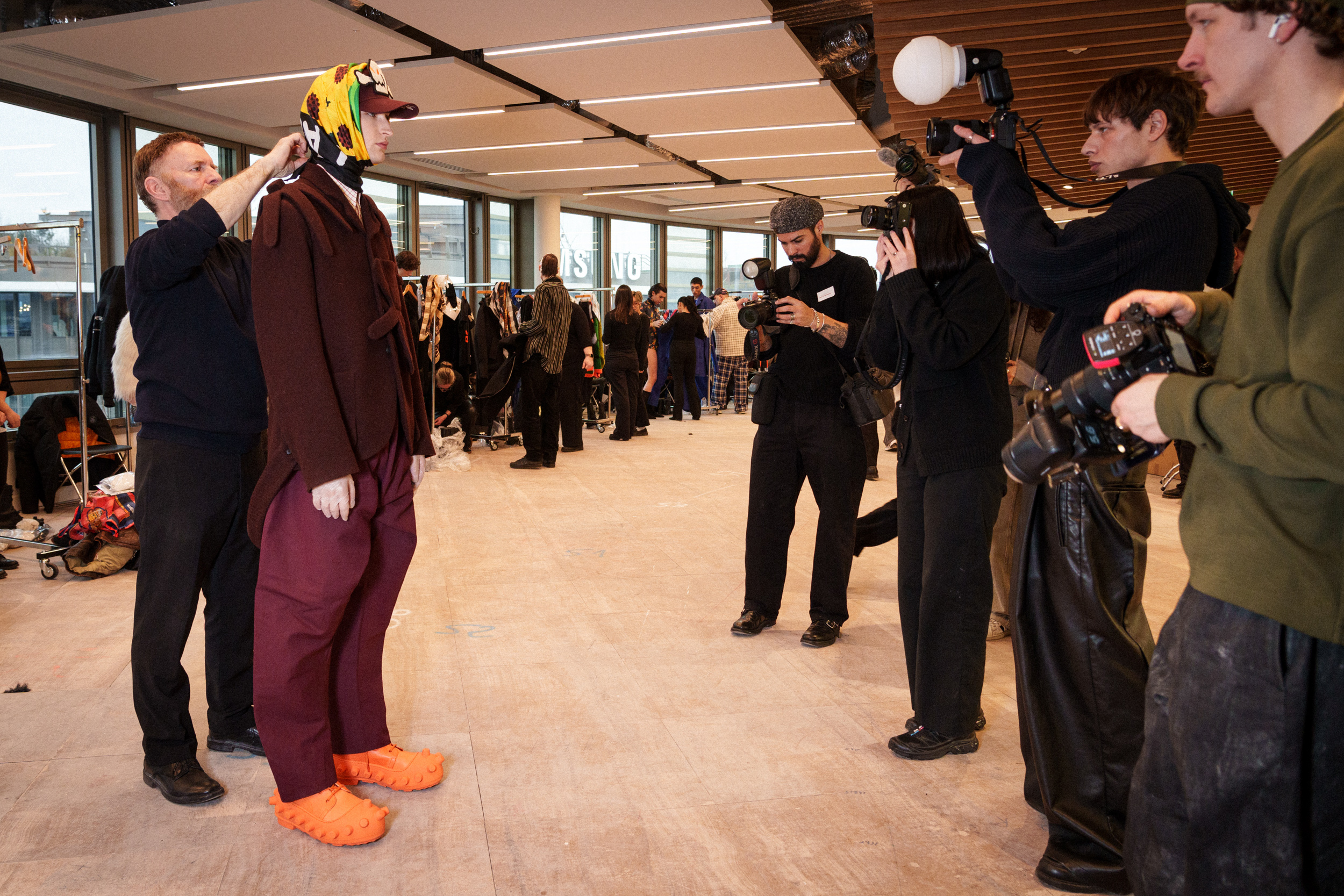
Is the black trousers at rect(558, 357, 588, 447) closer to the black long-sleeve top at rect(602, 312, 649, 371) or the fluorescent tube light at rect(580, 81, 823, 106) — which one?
the black long-sleeve top at rect(602, 312, 649, 371)

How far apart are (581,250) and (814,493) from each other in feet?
43.5

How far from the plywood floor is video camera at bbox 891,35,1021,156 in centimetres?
148

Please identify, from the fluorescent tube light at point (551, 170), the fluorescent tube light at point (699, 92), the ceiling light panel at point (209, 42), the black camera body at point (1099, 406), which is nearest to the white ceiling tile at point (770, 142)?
the fluorescent tube light at point (551, 170)

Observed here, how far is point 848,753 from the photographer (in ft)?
8.26

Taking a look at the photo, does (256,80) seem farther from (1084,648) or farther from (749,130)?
(1084,648)

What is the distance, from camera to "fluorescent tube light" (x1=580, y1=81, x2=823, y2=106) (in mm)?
7488

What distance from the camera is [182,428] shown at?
2256 millimetres

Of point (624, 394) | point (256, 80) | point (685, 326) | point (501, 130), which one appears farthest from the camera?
point (685, 326)

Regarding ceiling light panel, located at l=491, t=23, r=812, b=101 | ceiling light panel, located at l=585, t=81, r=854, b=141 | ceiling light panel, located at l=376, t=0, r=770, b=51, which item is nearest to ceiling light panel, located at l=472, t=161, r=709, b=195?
ceiling light panel, located at l=585, t=81, r=854, b=141

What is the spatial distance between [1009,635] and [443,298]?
602cm

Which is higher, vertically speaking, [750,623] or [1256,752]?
[1256,752]

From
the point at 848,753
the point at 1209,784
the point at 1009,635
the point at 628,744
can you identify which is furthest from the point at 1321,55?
the point at 1009,635

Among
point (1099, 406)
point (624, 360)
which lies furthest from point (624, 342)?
point (1099, 406)

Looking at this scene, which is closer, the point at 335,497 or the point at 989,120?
the point at 989,120
